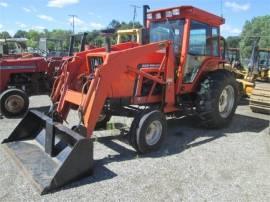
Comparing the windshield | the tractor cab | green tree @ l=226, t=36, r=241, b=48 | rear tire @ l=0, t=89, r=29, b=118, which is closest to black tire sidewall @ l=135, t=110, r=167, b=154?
the tractor cab

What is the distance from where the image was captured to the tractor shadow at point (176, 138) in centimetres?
499

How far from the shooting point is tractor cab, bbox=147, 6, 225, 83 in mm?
6699

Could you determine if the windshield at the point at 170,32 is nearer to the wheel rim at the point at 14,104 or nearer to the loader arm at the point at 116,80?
the loader arm at the point at 116,80

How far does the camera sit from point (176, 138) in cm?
665

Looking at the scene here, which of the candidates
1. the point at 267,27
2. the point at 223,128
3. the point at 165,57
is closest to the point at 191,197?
the point at 165,57

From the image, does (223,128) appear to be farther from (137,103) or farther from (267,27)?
(267,27)

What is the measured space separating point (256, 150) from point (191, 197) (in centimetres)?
231

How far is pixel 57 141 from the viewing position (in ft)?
17.2

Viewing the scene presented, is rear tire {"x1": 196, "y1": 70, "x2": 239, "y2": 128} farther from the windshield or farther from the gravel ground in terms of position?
the windshield

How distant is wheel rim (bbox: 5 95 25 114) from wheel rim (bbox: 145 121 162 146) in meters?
4.31

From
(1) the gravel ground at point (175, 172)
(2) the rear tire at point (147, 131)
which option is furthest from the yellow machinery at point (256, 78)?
(2) the rear tire at point (147, 131)

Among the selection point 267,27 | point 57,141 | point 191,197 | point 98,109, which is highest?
point 267,27

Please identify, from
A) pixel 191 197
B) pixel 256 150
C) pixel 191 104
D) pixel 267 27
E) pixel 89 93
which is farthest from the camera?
pixel 267 27

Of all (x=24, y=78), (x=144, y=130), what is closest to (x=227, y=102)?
(x=144, y=130)
